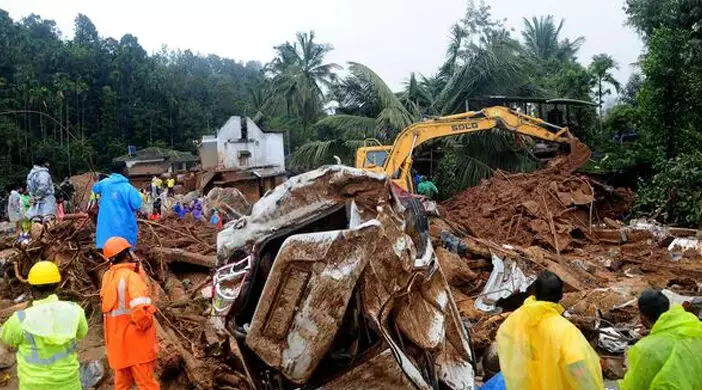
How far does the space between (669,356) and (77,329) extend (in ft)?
10.2

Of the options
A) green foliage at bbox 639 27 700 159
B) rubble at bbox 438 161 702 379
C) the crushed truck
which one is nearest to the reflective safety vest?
the crushed truck

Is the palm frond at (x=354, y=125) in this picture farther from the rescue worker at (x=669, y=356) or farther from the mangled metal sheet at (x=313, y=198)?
the rescue worker at (x=669, y=356)

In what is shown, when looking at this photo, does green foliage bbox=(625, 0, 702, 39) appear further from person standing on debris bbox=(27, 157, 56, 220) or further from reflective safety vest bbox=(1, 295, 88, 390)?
reflective safety vest bbox=(1, 295, 88, 390)

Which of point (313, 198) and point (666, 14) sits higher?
point (666, 14)

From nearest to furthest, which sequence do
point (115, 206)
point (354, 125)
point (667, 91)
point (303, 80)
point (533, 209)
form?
point (115, 206) < point (533, 209) < point (667, 91) < point (354, 125) < point (303, 80)

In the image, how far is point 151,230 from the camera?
305 inches

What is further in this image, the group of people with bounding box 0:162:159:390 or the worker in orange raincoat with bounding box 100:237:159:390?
the worker in orange raincoat with bounding box 100:237:159:390

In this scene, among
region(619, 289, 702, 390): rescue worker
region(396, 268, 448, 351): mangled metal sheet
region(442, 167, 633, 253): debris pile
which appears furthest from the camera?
region(442, 167, 633, 253): debris pile

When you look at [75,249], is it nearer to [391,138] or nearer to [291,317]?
[291,317]

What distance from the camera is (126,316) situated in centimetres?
380

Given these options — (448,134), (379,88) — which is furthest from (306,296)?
(379,88)

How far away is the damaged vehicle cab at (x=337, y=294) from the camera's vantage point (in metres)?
3.41

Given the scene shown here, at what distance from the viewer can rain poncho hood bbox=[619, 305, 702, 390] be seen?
2564mm

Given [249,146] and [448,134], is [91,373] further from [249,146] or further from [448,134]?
[249,146]
